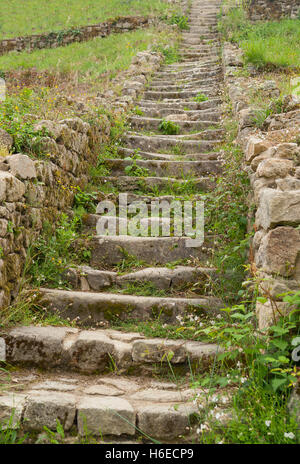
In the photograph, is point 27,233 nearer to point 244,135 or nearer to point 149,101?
point 244,135

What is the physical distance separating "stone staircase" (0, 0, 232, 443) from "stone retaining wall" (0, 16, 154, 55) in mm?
11650

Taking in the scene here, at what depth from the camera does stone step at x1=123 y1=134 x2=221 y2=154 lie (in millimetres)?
6422

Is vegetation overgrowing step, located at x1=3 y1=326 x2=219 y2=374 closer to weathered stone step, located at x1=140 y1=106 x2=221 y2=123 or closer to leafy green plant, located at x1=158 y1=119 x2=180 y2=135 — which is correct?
leafy green plant, located at x1=158 y1=119 x2=180 y2=135

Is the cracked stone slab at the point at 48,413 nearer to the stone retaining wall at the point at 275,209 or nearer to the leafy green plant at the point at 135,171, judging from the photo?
the stone retaining wall at the point at 275,209

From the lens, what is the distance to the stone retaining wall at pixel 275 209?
271 cm

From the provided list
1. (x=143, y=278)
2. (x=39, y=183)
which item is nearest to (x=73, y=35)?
(x=39, y=183)

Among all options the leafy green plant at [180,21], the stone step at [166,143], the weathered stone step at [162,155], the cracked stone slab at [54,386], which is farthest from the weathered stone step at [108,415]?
the leafy green plant at [180,21]

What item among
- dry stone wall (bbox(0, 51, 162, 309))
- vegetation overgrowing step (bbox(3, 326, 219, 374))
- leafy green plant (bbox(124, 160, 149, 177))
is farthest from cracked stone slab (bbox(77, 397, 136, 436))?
leafy green plant (bbox(124, 160, 149, 177))

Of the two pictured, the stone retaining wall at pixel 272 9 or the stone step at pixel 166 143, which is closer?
the stone step at pixel 166 143

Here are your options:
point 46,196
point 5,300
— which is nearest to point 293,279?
point 5,300

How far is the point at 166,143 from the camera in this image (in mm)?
6605

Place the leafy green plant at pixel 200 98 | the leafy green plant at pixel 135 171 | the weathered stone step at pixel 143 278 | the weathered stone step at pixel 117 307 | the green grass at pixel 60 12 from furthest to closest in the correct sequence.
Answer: the green grass at pixel 60 12
the leafy green plant at pixel 200 98
the leafy green plant at pixel 135 171
the weathered stone step at pixel 143 278
the weathered stone step at pixel 117 307

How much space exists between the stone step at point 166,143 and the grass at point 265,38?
127 inches
